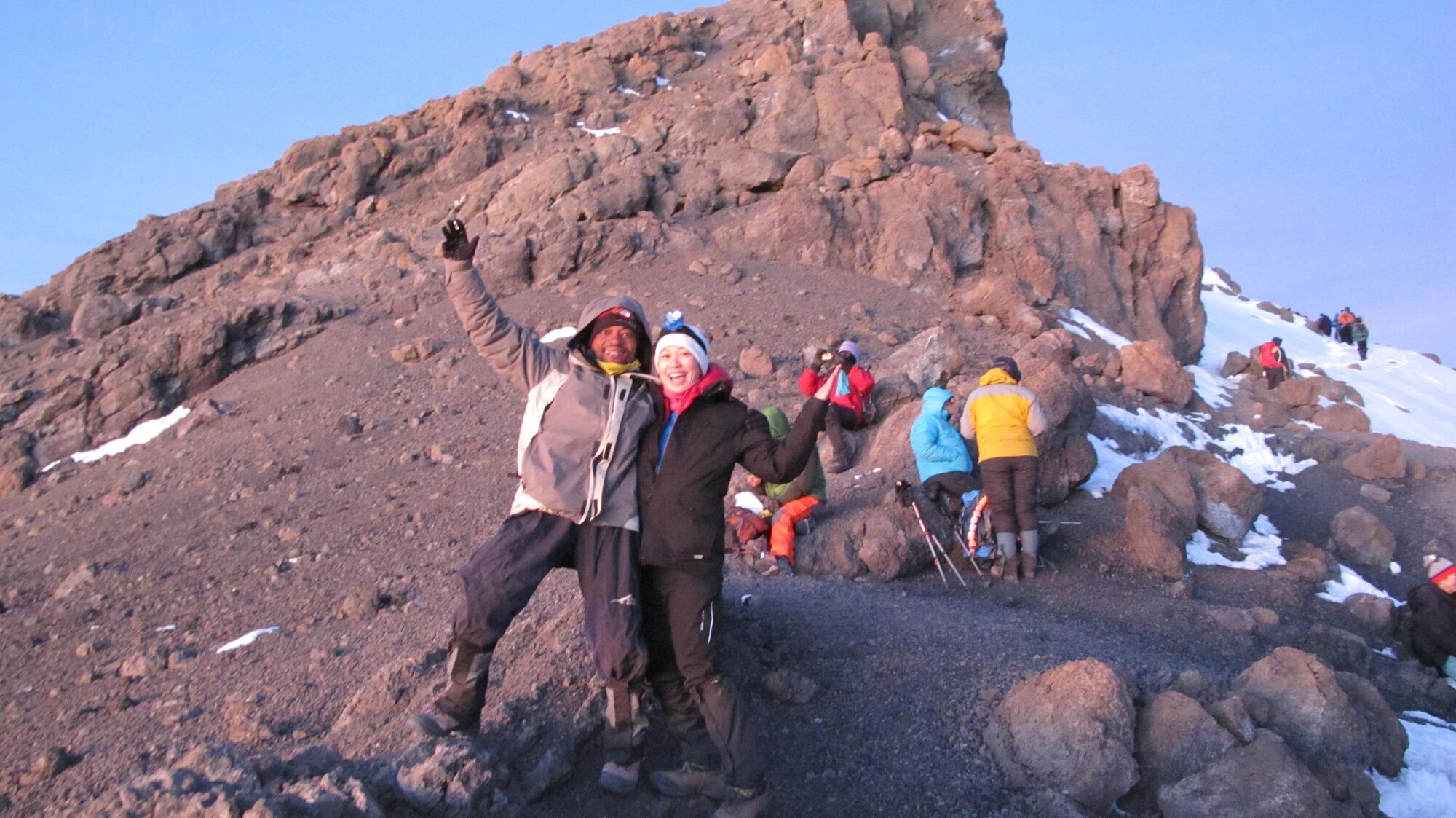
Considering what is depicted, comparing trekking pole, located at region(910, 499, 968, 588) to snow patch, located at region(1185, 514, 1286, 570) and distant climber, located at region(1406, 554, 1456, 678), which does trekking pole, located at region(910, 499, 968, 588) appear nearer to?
snow patch, located at region(1185, 514, 1286, 570)

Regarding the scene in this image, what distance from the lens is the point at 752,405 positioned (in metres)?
12.9

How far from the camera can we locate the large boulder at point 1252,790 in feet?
13.5

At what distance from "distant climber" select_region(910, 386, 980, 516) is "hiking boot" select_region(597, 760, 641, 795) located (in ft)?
17.5

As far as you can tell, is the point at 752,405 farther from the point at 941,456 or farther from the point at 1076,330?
the point at 1076,330

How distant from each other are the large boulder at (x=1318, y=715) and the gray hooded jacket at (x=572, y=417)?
3.70 metres

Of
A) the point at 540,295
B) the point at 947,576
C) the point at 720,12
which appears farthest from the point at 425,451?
the point at 720,12

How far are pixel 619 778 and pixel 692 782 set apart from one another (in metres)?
0.31

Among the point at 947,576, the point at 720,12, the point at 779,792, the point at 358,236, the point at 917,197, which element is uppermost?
the point at 720,12

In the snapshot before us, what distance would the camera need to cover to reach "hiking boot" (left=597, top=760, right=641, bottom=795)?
12.9 feet

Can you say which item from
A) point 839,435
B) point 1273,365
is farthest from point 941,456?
point 1273,365

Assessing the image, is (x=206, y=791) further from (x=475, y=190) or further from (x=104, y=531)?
(x=475, y=190)

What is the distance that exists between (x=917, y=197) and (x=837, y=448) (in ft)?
38.7

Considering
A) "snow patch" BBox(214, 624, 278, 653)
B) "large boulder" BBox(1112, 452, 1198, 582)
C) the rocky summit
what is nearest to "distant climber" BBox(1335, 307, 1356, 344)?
the rocky summit

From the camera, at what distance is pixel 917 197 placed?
2131cm
